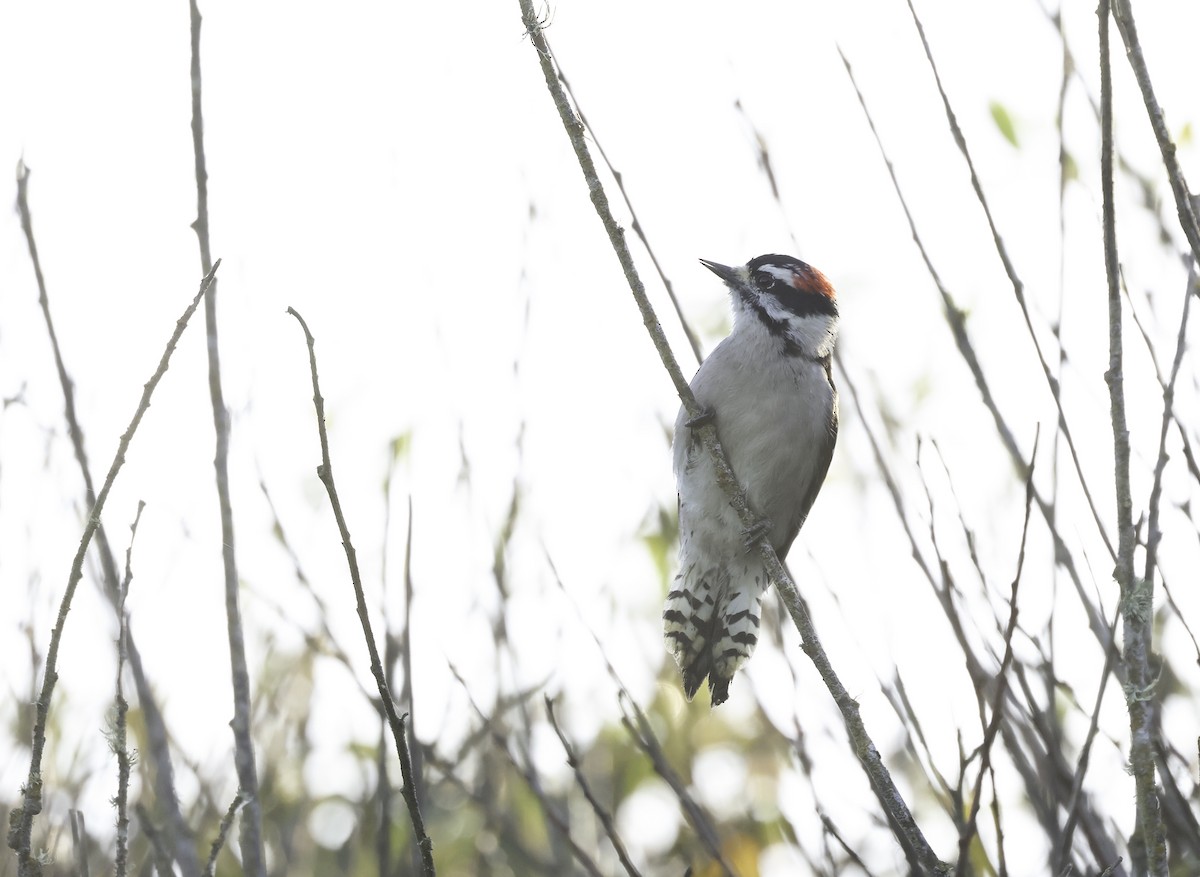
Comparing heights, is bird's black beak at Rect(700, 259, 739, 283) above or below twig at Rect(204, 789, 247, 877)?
above

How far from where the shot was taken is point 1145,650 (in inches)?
107

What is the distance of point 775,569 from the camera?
3334 millimetres

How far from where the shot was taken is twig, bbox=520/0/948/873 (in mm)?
2715

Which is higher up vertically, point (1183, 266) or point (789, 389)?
point (789, 389)

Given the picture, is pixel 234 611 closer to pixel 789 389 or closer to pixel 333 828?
pixel 789 389

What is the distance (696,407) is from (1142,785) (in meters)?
1.58

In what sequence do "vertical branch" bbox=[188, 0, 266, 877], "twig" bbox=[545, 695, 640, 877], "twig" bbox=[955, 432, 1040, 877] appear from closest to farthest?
"twig" bbox=[955, 432, 1040, 877] → "twig" bbox=[545, 695, 640, 877] → "vertical branch" bbox=[188, 0, 266, 877]

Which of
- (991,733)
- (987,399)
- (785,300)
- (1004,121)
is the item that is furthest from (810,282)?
(991,733)

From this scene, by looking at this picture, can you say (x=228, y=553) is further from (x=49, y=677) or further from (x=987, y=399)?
(x=987, y=399)

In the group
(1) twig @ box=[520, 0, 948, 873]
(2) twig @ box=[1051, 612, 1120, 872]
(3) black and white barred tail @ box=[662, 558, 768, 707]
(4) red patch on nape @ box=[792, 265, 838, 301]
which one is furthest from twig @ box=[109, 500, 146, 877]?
(4) red patch on nape @ box=[792, 265, 838, 301]

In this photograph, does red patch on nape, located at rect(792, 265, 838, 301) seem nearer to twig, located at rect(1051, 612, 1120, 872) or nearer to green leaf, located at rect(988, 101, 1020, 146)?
green leaf, located at rect(988, 101, 1020, 146)

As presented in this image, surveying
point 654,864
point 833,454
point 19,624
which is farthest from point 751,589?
point 19,624

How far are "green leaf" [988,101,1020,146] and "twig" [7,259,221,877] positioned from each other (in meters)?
4.10

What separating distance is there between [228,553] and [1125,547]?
2.10 m
